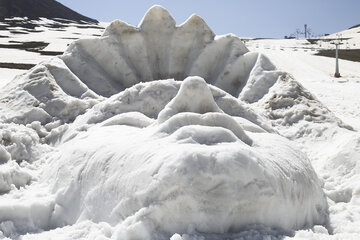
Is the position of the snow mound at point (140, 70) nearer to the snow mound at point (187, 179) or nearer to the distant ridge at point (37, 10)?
the snow mound at point (187, 179)

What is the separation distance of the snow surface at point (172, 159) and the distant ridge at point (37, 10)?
8420cm

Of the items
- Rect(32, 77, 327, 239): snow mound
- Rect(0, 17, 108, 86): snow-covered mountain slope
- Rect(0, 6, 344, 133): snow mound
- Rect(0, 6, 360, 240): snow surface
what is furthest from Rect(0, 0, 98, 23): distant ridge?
Rect(32, 77, 327, 239): snow mound

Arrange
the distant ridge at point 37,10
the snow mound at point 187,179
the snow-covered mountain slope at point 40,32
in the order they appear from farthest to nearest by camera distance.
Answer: the distant ridge at point 37,10, the snow-covered mountain slope at point 40,32, the snow mound at point 187,179

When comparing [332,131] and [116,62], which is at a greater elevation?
[116,62]

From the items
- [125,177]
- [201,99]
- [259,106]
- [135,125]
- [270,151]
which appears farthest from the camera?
[259,106]

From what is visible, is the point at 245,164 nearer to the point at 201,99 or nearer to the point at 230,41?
the point at 201,99

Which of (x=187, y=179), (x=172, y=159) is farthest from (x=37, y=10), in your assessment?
(x=187, y=179)

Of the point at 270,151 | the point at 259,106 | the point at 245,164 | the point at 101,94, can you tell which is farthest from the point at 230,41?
the point at 245,164

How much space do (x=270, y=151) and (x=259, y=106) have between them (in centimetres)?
264

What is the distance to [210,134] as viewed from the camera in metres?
3.66

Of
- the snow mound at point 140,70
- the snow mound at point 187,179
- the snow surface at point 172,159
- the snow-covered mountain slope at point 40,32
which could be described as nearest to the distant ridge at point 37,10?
A: the snow-covered mountain slope at point 40,32

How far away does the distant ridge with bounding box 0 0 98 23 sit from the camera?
85.1 metres

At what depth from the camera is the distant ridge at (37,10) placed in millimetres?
85125

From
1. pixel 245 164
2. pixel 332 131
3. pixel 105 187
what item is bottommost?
pixel 332 131
